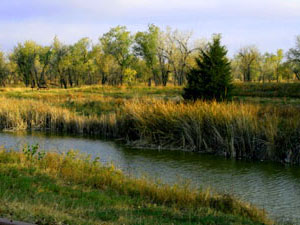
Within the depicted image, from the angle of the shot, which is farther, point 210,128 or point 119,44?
point 119,44

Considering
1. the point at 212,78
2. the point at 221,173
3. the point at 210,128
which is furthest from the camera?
the point at 212,78

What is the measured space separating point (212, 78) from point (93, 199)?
1637 cm

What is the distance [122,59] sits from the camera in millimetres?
73688

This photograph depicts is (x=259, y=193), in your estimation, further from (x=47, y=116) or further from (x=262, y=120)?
(x=47, y=116)

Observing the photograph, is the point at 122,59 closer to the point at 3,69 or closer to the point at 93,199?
the point at 3,69

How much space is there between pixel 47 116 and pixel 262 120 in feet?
50.2

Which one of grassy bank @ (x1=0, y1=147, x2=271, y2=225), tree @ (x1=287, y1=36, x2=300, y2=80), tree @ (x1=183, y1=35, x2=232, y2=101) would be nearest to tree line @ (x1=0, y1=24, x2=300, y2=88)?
tree @ (x1=287, y1=36, x2=300, y2=80)

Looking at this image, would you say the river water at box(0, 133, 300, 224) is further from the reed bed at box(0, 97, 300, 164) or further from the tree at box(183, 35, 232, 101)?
the tree at box(183, 35, 232, 101)

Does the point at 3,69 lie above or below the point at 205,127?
above

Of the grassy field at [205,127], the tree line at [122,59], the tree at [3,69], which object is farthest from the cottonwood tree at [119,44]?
the grassy field at [205,127]

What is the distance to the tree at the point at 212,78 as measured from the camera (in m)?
23.5

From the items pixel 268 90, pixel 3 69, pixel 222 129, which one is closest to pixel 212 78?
pixel 222 129

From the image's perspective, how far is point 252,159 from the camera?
16875 millimetres

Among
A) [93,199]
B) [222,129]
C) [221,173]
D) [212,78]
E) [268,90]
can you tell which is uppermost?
[212,78]
